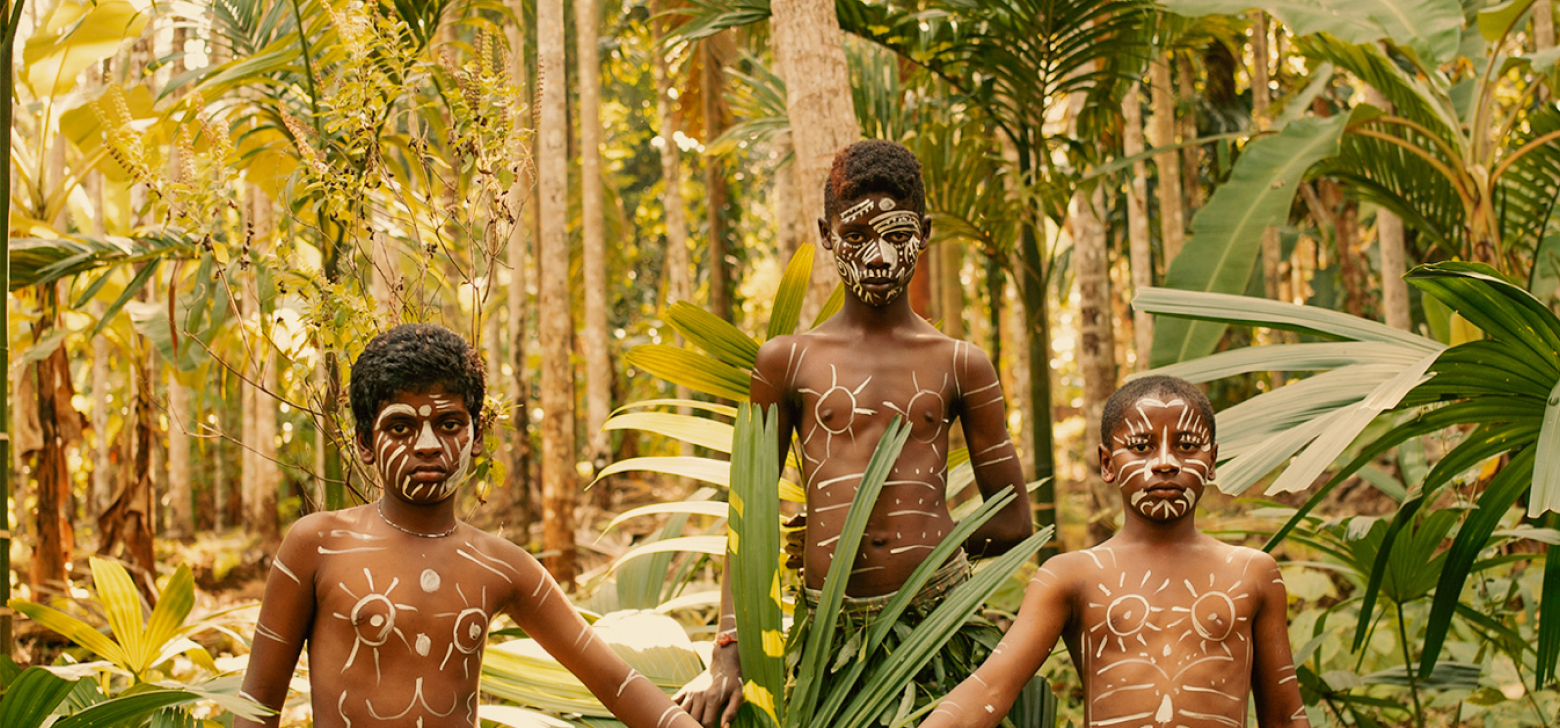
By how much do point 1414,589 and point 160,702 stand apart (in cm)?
299

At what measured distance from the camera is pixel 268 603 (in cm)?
189

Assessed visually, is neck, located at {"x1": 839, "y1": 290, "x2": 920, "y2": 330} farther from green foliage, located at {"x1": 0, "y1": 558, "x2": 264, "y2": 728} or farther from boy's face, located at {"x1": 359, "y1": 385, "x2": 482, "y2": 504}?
green foliage, located at {"x1": 0, "y1": 558, "x2": 264, "y2": 728}

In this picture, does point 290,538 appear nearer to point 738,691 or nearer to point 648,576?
point 738,691

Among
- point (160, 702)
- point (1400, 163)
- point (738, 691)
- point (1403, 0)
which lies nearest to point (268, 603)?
point (160, 702)

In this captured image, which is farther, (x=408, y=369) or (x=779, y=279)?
(x=779, y=279)

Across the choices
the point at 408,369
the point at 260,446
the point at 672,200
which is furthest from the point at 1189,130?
the point at 408,369

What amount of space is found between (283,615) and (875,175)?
53.2 inches

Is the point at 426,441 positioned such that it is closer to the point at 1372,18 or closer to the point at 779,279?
the point at 779,279

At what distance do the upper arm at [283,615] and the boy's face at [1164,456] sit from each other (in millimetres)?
1383

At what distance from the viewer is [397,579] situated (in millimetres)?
1896

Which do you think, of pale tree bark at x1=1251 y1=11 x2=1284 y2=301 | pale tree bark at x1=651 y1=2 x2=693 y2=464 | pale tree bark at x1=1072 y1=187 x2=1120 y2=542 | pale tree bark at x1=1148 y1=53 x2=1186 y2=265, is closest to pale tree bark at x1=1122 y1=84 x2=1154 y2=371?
pale tree bark at x1=1148 y1=53 x2=1186 y2=265

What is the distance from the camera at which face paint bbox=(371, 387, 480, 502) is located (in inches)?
74.7

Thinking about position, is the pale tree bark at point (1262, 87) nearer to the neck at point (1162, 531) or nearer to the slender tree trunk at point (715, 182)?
the slender tree trunk at point (715, 182)

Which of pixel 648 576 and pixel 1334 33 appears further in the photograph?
pixel 1334 33
